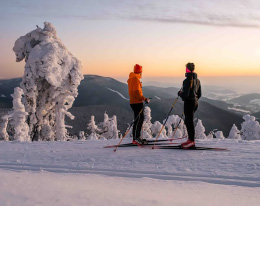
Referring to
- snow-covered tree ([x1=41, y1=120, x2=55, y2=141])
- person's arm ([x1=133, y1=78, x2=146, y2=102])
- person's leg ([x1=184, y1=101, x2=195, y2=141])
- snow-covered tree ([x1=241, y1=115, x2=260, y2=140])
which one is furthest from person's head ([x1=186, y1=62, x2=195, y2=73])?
snow-covered tree ([x1=241, y1=115, x2=260, y2=140])

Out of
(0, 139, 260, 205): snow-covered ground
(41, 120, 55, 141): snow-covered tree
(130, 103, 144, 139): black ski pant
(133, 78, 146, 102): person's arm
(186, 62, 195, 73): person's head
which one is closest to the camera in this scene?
(0, 139, 260, 205): snow-covered ground

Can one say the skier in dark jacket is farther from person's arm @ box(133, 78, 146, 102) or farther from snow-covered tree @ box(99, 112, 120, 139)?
snow-covered tree @ box(99, 112, 120, 139)

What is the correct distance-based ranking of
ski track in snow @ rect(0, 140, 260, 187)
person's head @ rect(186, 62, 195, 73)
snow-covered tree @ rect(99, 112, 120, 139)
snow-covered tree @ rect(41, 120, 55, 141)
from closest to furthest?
1. ski track in snow @ rect(0, 140, 260, 187)
2. person's head @ rect(186, 62, 195, 73)
3. snow-covered tree @ rect(41, 120, 55, 141)
4. snow-covered tree @ rect(99, 112, 120, 139)

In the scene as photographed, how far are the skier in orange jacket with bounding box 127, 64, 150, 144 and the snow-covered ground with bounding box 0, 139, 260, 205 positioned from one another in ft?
2.90

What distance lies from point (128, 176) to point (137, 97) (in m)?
3.76

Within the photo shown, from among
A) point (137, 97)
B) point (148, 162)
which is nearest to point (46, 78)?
point (137, 97)

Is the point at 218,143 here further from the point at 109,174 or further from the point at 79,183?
the point at 79,183

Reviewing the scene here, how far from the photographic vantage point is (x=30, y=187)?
4633 mm

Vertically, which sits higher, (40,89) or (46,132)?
(40,89)

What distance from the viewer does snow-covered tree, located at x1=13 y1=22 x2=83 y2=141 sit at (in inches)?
886

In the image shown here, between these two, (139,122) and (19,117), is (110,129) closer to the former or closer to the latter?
(19,117)

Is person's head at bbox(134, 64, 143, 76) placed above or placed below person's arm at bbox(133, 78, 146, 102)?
above

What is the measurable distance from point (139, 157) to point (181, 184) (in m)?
2.40
